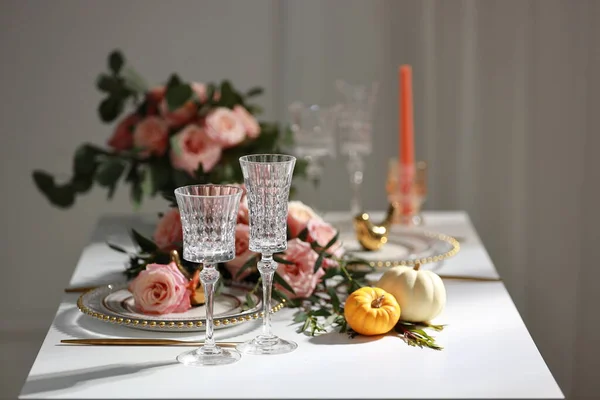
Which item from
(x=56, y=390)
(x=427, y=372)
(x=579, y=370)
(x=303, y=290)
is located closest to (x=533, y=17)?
(x=579, y=370)

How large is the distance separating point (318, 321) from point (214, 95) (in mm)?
1028

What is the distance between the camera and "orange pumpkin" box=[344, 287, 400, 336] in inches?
57.0

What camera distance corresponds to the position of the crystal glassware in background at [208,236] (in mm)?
1310

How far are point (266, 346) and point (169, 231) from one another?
1.47 feet

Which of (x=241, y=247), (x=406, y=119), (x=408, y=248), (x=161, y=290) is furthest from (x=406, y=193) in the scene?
(x=161, y=290)

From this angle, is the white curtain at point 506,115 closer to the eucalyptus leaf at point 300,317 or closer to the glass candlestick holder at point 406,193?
the glass candlestick holder at point 406,193

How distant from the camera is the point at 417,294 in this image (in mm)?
1503

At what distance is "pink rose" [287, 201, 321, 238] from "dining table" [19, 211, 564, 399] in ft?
0.51

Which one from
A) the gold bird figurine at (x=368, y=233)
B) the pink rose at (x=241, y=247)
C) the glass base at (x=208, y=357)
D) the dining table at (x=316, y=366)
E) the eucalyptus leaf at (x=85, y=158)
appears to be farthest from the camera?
the eucalyptus leaf at (x=85, y=158)

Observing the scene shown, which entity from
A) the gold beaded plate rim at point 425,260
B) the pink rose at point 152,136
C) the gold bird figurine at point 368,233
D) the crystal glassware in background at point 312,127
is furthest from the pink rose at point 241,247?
the pink rose at point 152,136

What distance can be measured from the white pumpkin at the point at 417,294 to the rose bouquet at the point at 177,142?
34.0 inches

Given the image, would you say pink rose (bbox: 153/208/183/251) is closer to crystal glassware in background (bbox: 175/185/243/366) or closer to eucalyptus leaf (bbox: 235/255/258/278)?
eucalyptus leaf (bbox: 235/255/258/278)

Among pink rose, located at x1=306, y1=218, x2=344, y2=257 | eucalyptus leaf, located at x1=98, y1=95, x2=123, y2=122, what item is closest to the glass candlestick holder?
pink rose, located at x1=306, y1=218, x2=344, y2=257

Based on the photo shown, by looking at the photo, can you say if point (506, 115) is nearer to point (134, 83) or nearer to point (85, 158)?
point (134, 83)
